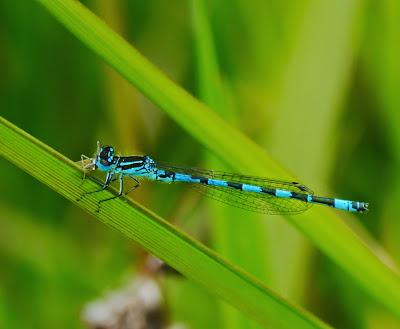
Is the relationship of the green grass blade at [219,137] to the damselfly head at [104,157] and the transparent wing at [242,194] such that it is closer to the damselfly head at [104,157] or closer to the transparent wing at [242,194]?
the transparent wing at [242,194]

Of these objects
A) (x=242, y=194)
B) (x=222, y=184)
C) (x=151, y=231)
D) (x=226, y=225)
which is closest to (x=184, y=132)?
(x=222, y=184)

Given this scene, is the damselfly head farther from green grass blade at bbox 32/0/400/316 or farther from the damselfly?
green grass blade at bbox 32/0/400/316

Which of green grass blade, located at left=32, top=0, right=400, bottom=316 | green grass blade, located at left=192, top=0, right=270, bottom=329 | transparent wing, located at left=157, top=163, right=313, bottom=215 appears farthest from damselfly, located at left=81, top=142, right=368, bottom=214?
green grass blade, located at left=32, top=0, right=400, bottom=316

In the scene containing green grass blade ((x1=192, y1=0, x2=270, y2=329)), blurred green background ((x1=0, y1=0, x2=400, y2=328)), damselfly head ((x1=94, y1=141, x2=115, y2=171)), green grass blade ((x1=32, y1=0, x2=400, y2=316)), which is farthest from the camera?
blurred green background ((x1=0, y1=0, x2=400, y2=328))

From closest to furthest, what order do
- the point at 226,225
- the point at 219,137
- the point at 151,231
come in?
the point at 151,231 → the point at 219,137 → the point at 226,225

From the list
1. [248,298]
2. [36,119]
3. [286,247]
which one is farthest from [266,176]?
[36,119]

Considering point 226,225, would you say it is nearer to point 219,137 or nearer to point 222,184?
point 222,184
